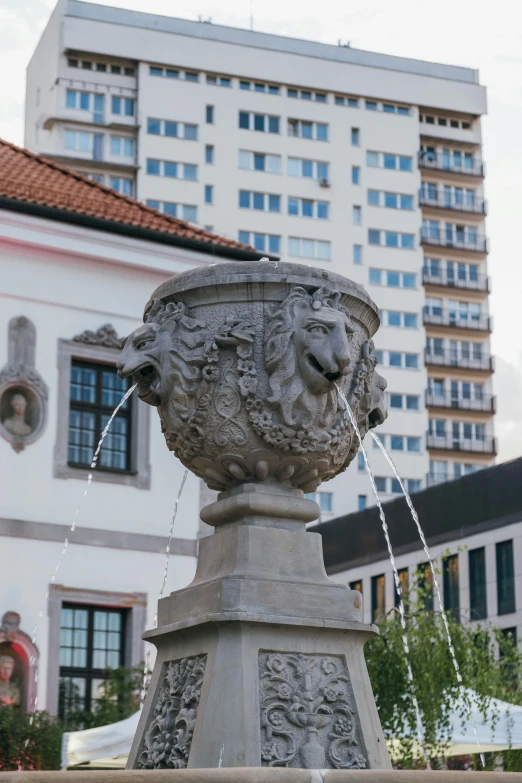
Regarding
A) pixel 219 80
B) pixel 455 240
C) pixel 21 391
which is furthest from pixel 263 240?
pixel 21 391

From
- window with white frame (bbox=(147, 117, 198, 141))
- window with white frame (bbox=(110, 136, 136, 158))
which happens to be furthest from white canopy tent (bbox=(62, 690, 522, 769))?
window with white frame (bbox=(147, 117, 198, 141))

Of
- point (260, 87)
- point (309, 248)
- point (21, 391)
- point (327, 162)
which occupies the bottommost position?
point (21, 391)

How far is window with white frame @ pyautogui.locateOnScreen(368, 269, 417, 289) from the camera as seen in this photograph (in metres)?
70.7

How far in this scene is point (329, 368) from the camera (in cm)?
715

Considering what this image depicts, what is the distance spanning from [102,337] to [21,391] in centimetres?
141

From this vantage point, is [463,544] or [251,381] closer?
[251,381]

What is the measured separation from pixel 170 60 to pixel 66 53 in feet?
15.4

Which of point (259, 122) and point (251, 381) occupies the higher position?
point (259, 122)

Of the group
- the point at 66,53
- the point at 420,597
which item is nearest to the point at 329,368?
the point at 420,597

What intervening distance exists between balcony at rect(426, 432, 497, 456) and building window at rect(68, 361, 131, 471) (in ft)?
163

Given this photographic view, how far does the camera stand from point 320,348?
7176 mm

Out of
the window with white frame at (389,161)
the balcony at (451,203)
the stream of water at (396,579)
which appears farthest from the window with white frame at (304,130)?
the stream of water at (396,579)

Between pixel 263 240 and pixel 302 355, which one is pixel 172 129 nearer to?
pixel 263 240

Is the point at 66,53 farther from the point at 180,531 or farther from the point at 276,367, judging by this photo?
the point at 276,367
